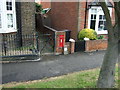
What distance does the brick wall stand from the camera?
9.74 metres

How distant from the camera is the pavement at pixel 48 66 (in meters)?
6.24

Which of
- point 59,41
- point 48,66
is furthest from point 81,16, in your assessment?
point 48,66

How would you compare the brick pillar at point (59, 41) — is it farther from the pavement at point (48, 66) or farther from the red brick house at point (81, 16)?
the red brick house at point (81, 16)

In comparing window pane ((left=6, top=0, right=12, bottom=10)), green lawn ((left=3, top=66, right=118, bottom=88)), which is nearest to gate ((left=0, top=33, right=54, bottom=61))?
window pane ((left=6, top=0, right=12, bottom=10))

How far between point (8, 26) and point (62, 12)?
16.1ft

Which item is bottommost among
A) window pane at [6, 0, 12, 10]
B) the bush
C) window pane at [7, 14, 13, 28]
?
the bush

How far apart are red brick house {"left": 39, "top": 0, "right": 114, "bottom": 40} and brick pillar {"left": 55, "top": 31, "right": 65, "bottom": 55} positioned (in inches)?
90.5

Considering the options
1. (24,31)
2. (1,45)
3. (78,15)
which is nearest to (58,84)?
(1,45)

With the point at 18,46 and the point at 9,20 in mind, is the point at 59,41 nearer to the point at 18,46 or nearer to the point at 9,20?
the point at 18,46

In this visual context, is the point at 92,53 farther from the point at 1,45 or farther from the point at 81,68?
the point at 1,45

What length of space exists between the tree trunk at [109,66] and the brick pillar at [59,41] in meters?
4.69

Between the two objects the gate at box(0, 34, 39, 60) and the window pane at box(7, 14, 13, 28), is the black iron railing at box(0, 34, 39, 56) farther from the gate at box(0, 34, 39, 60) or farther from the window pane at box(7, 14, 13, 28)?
the window pane at box(7, 14, 13, 28)

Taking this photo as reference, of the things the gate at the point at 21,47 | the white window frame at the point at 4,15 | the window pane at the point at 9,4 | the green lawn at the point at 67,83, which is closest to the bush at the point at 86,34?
the gate at the point at 21,47

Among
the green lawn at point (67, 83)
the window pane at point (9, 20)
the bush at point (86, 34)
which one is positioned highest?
the window pane at point (9, 20)
